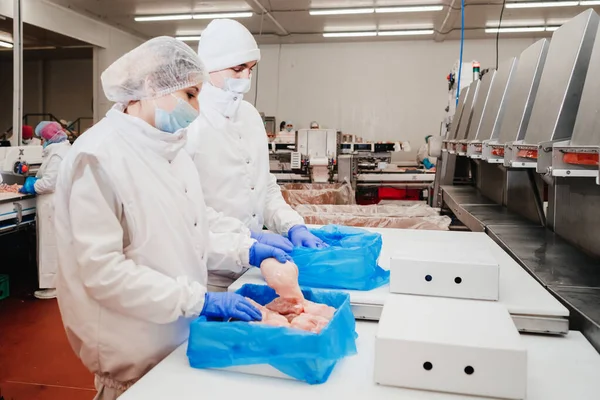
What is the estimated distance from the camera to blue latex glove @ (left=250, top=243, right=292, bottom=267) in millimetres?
1498

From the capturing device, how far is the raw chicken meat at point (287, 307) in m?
1.26

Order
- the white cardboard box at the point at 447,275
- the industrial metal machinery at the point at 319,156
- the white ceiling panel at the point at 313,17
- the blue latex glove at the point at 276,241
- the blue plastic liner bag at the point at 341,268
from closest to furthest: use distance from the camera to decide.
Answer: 1. the white cardboard box at the point at 447,275
2. the blue plastic liner bag at the point at 341,268
3. the blue latex glove at the point at 276,241
4. the industrial metal machinery at the point at 319,156
5. the white ceiling panel at the point at 313,17

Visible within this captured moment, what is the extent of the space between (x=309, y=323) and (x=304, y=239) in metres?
0.66

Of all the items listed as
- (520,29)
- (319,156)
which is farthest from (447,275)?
(520,29)

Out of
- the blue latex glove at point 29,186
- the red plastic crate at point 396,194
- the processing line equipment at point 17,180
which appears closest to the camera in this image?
the processing line equipment at point 17,180

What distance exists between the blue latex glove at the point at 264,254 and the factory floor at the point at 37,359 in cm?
152

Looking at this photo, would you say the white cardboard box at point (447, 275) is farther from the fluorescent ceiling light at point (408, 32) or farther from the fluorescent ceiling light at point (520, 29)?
the fluorescent ceiling light at point (520, 29)

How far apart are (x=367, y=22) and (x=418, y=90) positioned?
1889 mm

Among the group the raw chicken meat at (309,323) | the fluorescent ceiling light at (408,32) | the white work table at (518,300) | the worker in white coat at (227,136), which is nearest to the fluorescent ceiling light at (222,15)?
the fluorescent ceiling light at (408,32)

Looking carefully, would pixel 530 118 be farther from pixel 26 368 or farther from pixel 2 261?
pixel 2 261

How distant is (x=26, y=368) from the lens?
9.62 feet

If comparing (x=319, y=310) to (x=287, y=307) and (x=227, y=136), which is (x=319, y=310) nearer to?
(x=287, y=307)

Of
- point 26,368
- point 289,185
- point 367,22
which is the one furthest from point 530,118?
point 367,22

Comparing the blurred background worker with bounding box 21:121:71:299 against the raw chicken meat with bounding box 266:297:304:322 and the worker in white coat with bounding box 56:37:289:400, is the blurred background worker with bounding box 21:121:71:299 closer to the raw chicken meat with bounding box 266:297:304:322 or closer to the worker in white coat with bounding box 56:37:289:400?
the worker in white coat with bounding box 56:37:289:400
